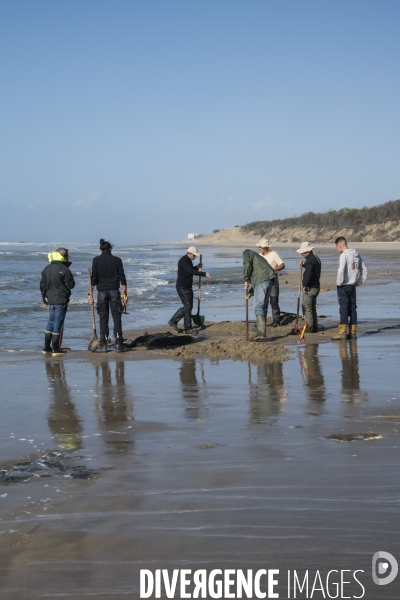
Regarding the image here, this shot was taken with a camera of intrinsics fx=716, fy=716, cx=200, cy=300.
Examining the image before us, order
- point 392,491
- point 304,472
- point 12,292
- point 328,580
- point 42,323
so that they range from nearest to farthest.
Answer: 1. point 328,580
2. point 392,491
3. point 304,472
4. point 42,323
5. point 12,292

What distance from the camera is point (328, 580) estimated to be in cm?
337

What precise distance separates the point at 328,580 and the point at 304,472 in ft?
4.93

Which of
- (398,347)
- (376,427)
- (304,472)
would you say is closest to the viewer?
(304,472)

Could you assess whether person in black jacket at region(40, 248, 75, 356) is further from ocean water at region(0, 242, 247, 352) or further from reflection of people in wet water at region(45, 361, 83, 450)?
reflection of people in wet water at region(45, 361, 83, 450)

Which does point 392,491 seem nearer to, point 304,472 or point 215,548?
point 304,472

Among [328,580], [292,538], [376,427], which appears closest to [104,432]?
[376,427]

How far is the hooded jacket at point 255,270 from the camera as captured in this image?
A: 39.7ft

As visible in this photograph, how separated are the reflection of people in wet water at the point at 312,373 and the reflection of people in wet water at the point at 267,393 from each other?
29 centimetres

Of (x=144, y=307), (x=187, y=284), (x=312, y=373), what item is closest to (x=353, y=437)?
(x=312, y=373)

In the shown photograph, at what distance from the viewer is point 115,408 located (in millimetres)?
7207

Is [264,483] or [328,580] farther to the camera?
[264,483]

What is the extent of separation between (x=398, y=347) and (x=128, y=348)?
4.22 meters

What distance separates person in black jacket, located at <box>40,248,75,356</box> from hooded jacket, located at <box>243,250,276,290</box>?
294cm

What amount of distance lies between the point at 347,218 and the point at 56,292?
68.4m
